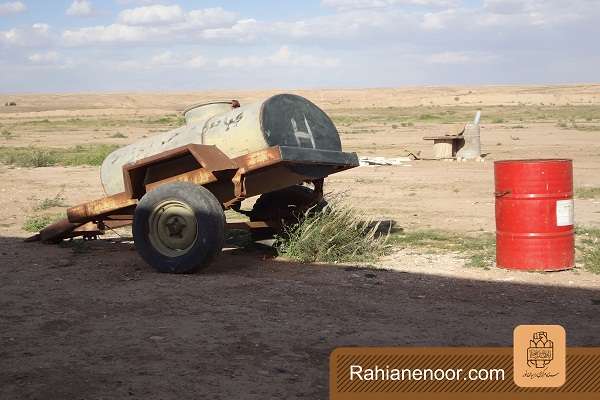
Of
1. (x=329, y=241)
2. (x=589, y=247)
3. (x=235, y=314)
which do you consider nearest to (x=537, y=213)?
(x=589, y=247)

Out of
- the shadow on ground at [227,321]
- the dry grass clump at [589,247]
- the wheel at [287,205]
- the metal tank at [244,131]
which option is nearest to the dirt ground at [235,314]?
the shadow on ground at [227,321]

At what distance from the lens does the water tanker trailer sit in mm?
7461

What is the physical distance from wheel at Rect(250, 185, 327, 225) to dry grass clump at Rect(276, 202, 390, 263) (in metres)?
0.25

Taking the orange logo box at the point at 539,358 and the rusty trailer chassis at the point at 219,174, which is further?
the rusty trailer chassis at the point at 219,174

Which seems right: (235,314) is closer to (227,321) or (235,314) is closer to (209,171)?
(227,321)

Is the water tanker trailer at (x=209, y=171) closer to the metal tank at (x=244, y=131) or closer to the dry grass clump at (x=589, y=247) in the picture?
the metal tank at (x=244, y=131)

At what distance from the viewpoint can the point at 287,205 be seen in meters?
9.27

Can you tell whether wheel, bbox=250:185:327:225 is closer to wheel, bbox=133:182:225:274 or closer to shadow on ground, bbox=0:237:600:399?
shadow on ground, bbox=0:237:600:399

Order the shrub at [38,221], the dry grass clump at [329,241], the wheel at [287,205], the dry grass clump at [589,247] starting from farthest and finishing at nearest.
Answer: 1. the shrub at [38,221]
2. the wheel at [287,205]
3. the dry grass clump at [329,241]
4. the dry grass clump at [589,247]

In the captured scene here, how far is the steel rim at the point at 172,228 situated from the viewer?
759cm

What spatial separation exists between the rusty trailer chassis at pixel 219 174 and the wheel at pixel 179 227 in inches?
11.5

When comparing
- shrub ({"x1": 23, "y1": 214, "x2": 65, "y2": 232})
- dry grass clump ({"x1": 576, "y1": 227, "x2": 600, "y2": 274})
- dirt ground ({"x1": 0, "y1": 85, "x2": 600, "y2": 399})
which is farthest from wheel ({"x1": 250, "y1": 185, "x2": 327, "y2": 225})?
shrub ({"x1": 23, "y1": 214, "x2": 65, "y2": 232})

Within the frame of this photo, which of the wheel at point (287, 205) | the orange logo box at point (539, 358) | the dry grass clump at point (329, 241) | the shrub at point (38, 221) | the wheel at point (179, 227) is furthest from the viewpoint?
the shrub at point (38, 221)

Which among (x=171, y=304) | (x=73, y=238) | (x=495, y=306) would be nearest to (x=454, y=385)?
(x=495, y=306)
